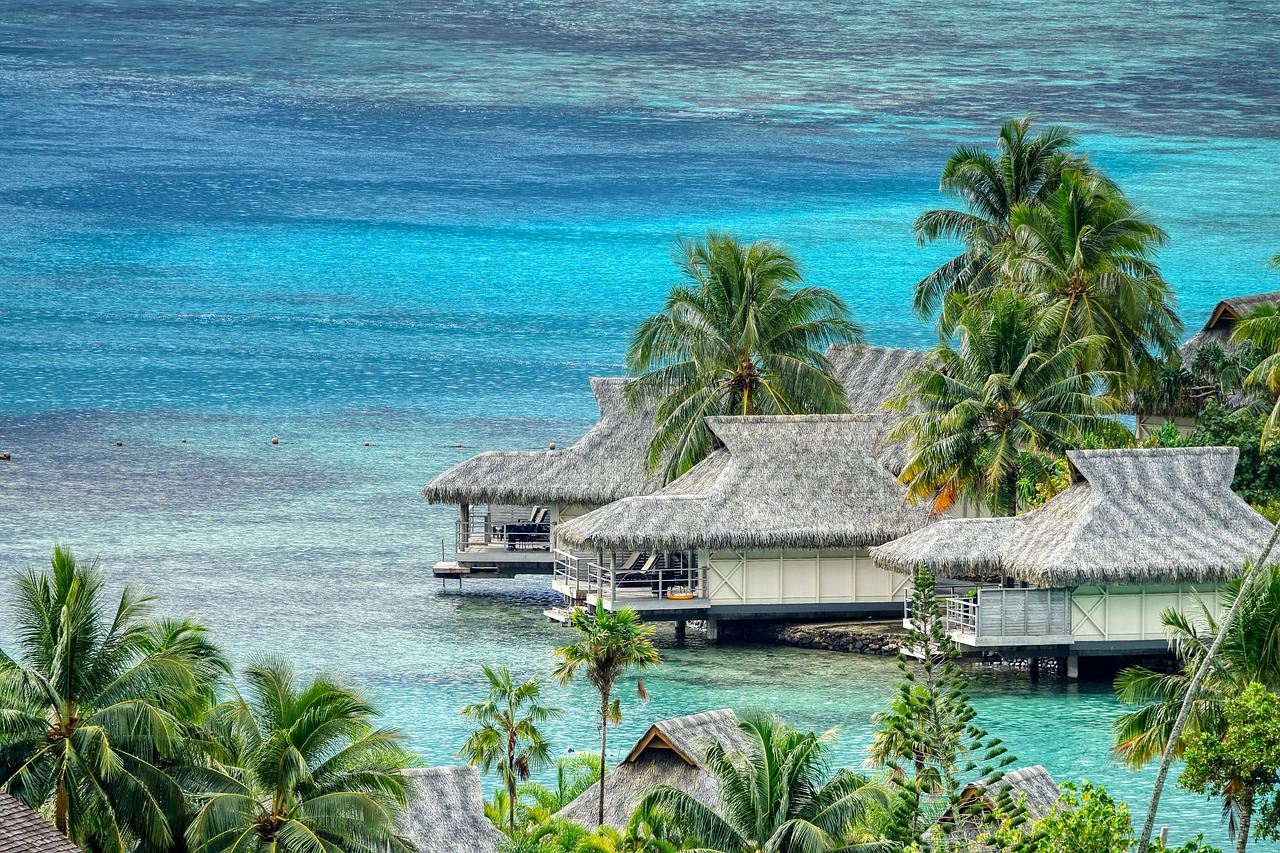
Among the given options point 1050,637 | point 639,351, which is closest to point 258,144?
point 639,351

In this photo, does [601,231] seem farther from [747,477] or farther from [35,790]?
[35,790]

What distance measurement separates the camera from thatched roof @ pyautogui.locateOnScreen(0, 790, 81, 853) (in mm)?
18125

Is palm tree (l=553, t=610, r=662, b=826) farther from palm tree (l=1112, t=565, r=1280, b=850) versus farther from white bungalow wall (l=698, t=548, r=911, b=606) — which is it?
white bungalow wall (l=698, t=548, r=911, b=606)

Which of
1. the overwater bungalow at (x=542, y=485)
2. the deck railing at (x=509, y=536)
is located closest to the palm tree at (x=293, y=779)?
the overwater bungalow at (x=542, y=485)

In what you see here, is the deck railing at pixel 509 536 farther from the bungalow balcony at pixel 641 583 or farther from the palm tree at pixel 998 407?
the palm tree at pixel 998 407

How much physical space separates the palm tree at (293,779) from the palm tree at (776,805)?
2.83 m

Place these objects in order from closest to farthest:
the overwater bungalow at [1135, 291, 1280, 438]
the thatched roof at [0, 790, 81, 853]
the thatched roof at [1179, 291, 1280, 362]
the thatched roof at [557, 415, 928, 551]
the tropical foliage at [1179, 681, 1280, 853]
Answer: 1. the thatched roof at [0, 790, 81, 853]
2. the tropical foliage at [1179, 681, 1280, 853]
3. the thatched roof at [557, 415, 928, 551]
4. the overwater bungalow at [1135, 291, 1280, 438]
5. the thatched roof at [1179, 291, 1280, 362]

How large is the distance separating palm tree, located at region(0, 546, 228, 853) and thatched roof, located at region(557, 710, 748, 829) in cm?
693

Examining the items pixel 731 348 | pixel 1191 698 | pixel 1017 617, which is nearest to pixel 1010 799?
pixel 1191 698

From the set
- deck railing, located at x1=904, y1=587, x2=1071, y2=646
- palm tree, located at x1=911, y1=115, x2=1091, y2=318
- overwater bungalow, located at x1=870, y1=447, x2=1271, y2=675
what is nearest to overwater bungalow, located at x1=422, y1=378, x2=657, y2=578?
palm tree, located at x1=911, y1=115, x2=1091, y2=318

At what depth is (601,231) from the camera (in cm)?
14312

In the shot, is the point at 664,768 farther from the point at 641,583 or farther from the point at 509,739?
the point at 641,583

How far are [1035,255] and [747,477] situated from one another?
699 centimetres

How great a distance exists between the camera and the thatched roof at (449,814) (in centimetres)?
2570
